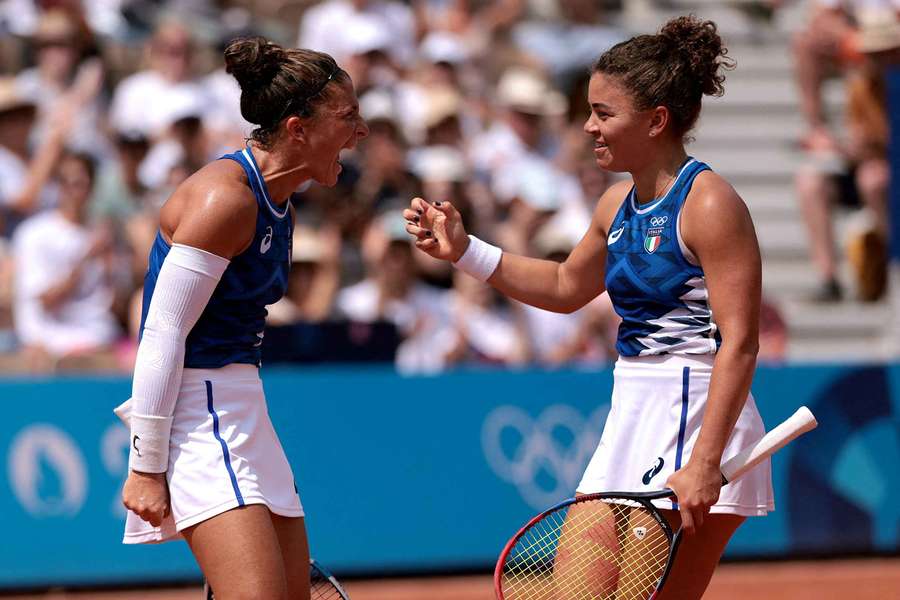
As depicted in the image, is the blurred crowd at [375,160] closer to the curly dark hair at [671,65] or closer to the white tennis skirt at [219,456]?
the white tennis skirt at [219,456]

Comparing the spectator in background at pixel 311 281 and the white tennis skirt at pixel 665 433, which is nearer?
the white tennis skirt at pixel 665 433

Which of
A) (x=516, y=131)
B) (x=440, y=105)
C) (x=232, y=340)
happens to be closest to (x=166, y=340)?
(x=232, y=340)

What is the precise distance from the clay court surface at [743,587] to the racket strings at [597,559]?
3360 millimetres

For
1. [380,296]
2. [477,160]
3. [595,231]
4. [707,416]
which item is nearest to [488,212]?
[477,160]

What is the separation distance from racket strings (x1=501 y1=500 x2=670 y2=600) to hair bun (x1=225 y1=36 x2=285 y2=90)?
52.4 inches

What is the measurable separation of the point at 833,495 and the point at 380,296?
280 cm

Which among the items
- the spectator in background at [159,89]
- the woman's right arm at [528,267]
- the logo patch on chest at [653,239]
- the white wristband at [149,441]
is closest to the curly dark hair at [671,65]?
the logo patch on chest at [653,239]

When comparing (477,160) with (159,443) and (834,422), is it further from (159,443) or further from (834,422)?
(159,443)

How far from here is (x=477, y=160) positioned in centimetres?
957

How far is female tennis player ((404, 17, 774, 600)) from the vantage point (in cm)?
345

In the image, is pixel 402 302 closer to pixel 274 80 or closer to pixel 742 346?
pixel 274 80

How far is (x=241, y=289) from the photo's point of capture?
352 cm

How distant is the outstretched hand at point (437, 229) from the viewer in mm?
4125

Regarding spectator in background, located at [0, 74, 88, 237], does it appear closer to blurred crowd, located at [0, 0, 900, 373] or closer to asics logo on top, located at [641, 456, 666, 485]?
blurred crowd, located at [0, 0, 900, 373]
